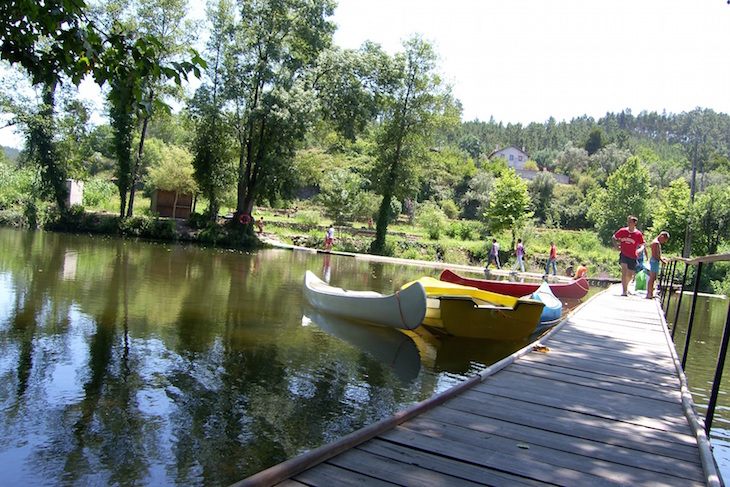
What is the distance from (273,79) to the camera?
3219 cm

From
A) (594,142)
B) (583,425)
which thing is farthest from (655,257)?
(594,142)

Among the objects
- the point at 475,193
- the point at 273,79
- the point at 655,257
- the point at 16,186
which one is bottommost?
the point at 16,186

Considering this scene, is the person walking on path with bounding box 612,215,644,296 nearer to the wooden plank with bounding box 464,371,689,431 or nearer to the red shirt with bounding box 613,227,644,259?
the red shirt with bounding box 613,227,644,259

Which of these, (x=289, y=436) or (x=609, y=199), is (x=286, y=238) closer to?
(x=289, y=436)

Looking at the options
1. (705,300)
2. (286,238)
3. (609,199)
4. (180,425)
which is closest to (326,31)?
(286,238)

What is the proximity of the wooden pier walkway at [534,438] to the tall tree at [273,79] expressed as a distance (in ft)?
88.8

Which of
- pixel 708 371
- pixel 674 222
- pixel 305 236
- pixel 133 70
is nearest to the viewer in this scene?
pixel 133 70

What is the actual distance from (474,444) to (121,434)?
353cm

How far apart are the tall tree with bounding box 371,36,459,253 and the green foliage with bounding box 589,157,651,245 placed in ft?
91.5

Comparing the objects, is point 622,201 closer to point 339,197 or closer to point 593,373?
point 339,197

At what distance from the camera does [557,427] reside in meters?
4.22

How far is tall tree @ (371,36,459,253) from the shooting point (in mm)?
35062

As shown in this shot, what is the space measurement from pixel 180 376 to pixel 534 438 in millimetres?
4944

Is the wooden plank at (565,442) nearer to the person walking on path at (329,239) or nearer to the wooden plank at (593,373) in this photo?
the wooden plank at (593,373)
